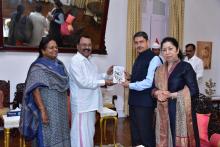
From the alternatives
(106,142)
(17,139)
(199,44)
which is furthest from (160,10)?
(17,139)

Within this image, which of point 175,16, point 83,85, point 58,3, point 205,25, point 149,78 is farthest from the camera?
point 205,25

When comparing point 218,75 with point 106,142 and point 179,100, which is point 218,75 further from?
point 179,100

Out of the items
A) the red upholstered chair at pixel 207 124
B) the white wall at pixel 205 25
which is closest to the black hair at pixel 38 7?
the red upholstered chair at pixel 207 124

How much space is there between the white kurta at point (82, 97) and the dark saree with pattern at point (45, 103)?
0.21 meters

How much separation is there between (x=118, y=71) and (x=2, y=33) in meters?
2.55

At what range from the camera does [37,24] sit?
17.7 feet

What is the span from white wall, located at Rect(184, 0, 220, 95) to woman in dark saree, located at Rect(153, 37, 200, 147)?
4656 millimetres

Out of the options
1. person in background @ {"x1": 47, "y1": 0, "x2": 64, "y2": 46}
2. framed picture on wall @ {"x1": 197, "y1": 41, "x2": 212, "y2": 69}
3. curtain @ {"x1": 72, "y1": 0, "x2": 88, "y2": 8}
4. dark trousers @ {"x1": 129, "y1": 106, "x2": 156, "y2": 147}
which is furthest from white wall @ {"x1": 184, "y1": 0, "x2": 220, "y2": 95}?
dark trousers @ {"x1": 129, "y1": 106, "x2": 156, "y2": 147}

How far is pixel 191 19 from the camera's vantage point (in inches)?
295

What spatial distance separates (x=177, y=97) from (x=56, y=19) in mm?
3323

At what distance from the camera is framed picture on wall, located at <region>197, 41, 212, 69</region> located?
25.2ft

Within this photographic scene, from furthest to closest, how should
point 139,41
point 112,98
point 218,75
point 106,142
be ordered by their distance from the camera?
point 218,75 < point 112,98 < point 106,142 < point 139,41

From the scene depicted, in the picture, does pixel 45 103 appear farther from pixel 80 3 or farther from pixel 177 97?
pixel 80 3

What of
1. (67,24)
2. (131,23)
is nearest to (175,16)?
(131,23)
